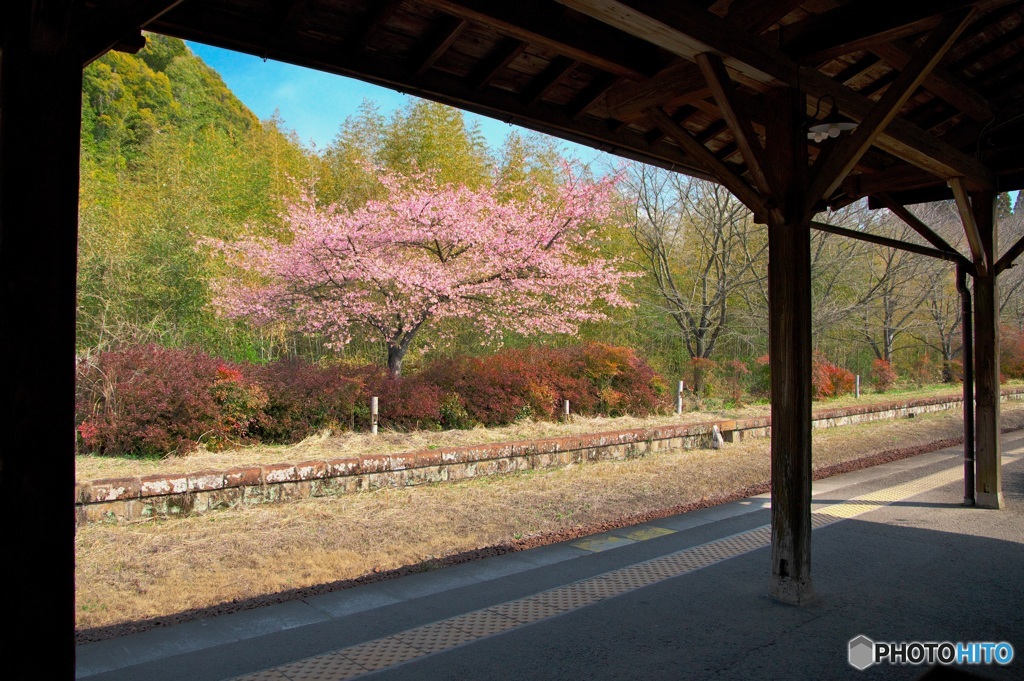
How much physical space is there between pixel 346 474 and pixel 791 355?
416 centimetres

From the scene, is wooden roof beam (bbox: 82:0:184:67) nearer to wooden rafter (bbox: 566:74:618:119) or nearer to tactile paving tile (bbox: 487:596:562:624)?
wooden rafter (bbox: 566:74:618:119)

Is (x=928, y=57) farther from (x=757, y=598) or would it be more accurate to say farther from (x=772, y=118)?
(x=757, y=598)

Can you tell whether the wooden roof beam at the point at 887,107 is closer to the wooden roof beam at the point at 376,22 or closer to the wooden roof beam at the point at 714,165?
the wooden roof beam at the point at 714,165

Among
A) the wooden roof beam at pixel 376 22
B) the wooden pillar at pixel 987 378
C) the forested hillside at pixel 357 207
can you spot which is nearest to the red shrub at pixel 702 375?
the forested hillside at pixel 357 207

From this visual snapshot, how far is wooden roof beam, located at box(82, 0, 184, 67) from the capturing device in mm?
1740

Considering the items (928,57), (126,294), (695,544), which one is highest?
(928,57)

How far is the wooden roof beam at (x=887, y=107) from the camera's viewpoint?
3361 millimetres

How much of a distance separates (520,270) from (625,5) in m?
7.75

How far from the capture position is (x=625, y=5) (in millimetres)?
2744

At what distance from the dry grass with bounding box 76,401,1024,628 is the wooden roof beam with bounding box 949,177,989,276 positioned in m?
3.02

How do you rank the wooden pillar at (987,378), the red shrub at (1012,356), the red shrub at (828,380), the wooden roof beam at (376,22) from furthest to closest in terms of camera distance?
the red shrub at (1012,356), the red shrub at (828,380), the wooden pillar at (987,378), the wooden roof beam at (376,22)

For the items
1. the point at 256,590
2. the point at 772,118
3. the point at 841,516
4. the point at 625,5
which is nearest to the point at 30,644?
the point at 256,590

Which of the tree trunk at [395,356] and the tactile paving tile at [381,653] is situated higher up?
the tree trunk at [395,356]

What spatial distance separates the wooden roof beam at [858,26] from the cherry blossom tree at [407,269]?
646 cm
